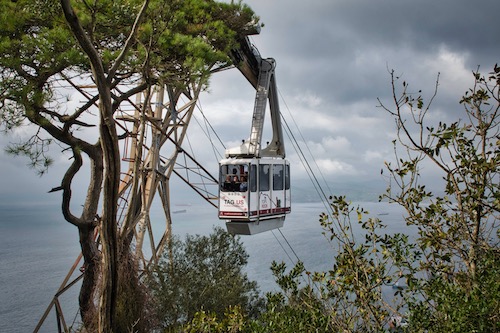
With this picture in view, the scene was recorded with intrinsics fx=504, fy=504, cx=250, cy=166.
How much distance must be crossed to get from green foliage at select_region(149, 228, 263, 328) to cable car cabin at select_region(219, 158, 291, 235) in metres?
1.62

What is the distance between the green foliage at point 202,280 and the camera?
1138 cm

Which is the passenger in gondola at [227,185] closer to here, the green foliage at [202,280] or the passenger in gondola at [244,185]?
the passenger in gondola at [244,185]

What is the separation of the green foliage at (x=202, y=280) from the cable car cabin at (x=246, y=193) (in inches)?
63.8

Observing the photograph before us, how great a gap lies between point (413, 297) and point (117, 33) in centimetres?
685

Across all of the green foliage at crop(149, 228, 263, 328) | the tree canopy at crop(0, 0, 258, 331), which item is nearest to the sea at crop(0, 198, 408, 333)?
the green foliage at crop(149, 228, 263, 328)

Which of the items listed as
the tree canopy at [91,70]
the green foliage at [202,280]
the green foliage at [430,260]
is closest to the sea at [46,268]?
the green foliage at [202,280]

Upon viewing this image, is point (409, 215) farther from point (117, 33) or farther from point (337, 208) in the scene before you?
point (117, 33)

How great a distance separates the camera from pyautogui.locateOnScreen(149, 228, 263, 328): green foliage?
37.3 ft

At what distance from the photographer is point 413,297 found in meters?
3.74

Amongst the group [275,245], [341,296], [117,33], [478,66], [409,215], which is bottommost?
[275,245]

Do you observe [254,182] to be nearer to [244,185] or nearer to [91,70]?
[244,185]

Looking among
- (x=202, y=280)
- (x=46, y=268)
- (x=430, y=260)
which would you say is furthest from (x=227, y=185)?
(x=46, y=268)

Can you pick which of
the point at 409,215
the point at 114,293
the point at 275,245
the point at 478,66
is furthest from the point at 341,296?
the point at 275,245

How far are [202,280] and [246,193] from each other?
260 centimetres
